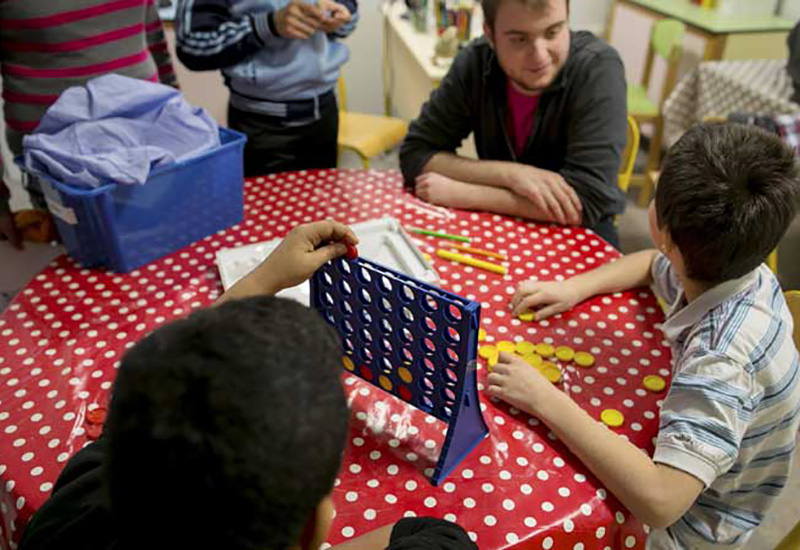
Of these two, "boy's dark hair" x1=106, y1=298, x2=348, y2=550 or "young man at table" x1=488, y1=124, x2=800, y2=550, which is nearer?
"boy's dark hair" x1=106, y1=298, x2=348, y2=550

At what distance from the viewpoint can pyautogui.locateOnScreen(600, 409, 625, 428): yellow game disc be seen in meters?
0.88

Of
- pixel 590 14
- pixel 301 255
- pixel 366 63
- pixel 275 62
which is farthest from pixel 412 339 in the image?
pixel 590 14

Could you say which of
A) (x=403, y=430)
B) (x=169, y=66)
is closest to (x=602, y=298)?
(x=403, y=430)

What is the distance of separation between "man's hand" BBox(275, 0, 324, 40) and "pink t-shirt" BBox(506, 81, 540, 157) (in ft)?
1.66

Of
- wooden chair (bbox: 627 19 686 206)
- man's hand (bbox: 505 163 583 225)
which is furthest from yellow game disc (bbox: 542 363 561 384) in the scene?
wooden chair (bbox: 627 19 686 206)

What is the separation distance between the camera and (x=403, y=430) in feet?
2.87

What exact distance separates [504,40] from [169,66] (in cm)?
87

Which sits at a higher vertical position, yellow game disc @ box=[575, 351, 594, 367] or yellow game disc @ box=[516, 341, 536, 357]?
yellow game disc @ box=[516, 341, 536, 357]

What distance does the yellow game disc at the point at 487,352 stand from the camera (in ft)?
3.25

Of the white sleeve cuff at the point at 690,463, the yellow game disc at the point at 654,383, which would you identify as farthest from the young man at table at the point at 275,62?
the white sleeve cuff at the point at 690,463

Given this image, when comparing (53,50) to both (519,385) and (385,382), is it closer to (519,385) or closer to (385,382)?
(385,382)

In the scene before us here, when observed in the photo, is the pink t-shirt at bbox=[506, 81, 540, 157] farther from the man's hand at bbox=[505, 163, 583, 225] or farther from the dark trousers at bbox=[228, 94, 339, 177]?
the dark trousers at bbox=[228, 94, 339, 177]

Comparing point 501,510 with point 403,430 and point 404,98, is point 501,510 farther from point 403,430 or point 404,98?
point 404,98

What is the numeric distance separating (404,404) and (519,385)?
0.53 feet
